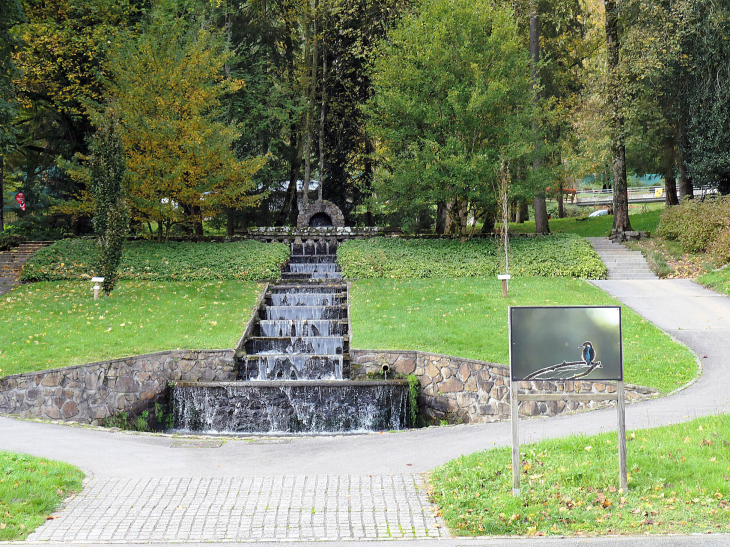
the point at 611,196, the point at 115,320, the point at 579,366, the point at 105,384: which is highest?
the point at 611,196

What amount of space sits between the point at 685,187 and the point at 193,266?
22290 millimetres

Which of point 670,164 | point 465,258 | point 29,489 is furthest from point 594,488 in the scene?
point 670,164

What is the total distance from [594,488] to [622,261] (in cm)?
1791

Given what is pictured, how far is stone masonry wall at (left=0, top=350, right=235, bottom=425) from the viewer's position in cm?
1195

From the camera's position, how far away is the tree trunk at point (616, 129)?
25359 millimetres

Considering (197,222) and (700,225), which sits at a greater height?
(197,222)

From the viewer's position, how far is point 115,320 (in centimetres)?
1614

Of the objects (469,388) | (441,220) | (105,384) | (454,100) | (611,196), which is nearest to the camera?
(469,388)

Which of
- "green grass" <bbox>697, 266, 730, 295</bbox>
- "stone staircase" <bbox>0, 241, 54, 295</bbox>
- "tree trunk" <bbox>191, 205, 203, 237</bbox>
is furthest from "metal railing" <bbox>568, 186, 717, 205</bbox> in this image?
"stone staircase" <bbox>0, 241, 54, 295</bbox>

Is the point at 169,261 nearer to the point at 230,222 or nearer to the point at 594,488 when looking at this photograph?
the point at 230,222

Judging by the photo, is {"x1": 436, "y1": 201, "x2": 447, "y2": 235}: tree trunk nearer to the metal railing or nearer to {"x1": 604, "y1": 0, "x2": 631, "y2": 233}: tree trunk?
{"x1": 604, "y1": 0, "x2": 631, "y2": 233}: tree trunk

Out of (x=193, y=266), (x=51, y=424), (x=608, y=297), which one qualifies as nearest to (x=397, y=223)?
(x=193, y=266)

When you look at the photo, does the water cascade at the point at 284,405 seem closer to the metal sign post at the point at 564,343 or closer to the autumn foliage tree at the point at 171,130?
the metal sign post at the point at 564,343

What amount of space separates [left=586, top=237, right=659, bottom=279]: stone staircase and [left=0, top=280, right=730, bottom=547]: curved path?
1098cm
